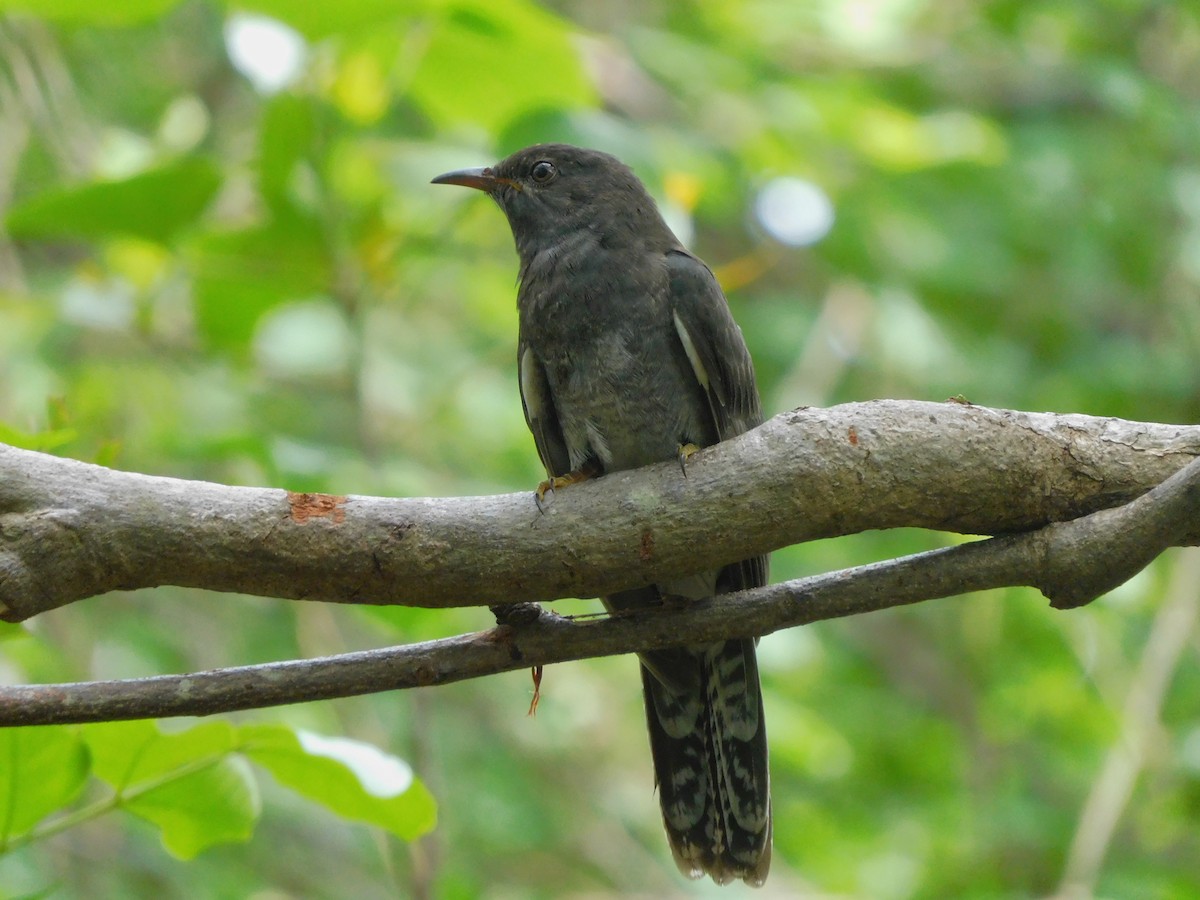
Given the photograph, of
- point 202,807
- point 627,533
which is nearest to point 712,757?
point 627,533

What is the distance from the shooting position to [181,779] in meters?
2.37

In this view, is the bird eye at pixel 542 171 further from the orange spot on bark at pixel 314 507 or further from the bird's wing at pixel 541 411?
the orange spot on bark at pixel 314 507

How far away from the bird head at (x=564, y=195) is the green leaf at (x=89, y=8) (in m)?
1.07

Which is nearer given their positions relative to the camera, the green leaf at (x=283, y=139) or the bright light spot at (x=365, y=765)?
the bright light spot at (x=365, y=765)

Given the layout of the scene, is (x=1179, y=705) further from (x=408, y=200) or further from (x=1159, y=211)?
(x=408, y=200)

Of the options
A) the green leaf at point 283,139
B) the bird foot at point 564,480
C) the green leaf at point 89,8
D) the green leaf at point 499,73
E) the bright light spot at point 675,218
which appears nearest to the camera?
the bird foot at point 564,480

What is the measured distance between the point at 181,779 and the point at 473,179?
2547 mm

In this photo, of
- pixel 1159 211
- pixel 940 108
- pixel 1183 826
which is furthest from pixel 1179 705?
pixel 940 108

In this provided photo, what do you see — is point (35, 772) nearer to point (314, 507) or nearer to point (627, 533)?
point (314, 507)

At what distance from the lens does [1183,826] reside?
562 centimetres

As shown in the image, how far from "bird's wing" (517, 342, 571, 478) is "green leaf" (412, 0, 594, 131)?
2.98 feet

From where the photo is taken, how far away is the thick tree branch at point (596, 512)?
2219 mm

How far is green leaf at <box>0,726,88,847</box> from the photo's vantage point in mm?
2193

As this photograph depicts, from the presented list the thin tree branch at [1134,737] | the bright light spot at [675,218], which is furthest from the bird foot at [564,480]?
the thin tree branch at [1134,737]
